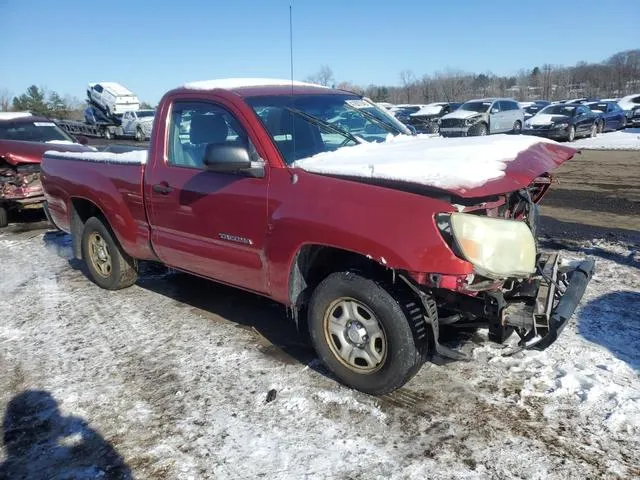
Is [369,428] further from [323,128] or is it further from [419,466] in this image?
[323,128]

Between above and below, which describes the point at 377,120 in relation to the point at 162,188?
above

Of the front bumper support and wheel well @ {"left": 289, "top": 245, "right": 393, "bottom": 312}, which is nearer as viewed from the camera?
the front bumper support

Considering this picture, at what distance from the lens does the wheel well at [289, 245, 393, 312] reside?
137 inches

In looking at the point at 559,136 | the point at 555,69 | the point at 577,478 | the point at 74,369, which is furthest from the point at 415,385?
the point at 555,69

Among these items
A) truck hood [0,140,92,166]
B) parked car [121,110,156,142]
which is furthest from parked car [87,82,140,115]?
truck hood [0,140,92,166]

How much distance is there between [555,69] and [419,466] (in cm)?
10277

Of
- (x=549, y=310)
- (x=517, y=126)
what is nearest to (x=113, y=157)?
(x=549, y=310)

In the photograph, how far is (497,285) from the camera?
3119 mm

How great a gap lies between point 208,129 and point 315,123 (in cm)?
87

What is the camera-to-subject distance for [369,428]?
10.3 feet

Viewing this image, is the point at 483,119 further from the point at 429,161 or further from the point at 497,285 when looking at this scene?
the point at 497,285

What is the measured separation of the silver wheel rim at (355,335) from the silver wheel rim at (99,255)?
3.12m

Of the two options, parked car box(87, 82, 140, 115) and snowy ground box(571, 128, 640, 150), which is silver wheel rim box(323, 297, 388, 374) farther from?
parked car box(87, 82, 140, 115)

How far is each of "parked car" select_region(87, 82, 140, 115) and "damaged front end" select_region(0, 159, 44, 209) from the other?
25430mm
